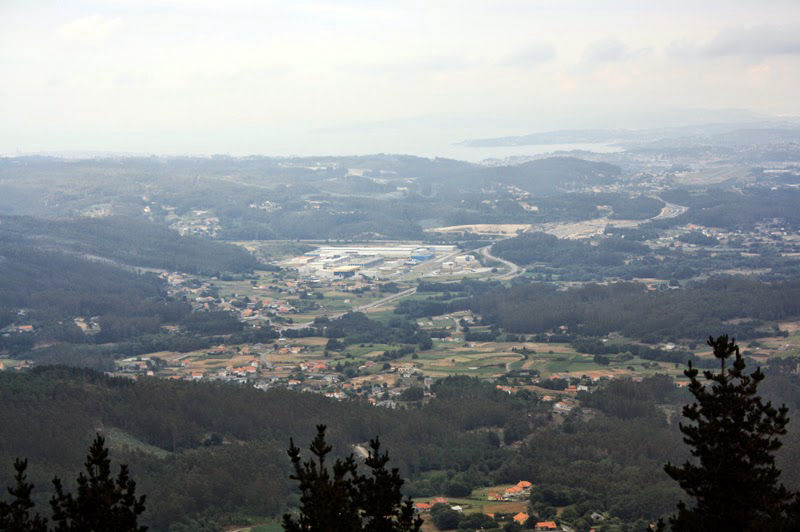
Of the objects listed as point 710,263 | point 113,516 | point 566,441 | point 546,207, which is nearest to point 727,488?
point 113,516

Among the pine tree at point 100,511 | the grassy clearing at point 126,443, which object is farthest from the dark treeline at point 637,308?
the pine tree at point 100,511

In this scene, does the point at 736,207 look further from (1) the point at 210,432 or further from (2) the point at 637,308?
(1) the point at 210,432

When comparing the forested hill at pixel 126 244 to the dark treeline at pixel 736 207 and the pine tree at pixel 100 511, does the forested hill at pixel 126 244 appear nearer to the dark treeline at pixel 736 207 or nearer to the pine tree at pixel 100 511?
the dark treeline at pixel 736 207

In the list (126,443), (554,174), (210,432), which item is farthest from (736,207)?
(126,443)

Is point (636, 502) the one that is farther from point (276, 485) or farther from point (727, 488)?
point (727, 488)

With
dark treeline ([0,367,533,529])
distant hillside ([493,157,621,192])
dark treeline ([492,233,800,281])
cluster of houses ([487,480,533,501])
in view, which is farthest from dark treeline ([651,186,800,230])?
cluster of houses ([487,480,533,501])

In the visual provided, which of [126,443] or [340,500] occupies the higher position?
[340,500]

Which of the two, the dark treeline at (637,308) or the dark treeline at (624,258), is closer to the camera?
the dark treeline at (637,308)
